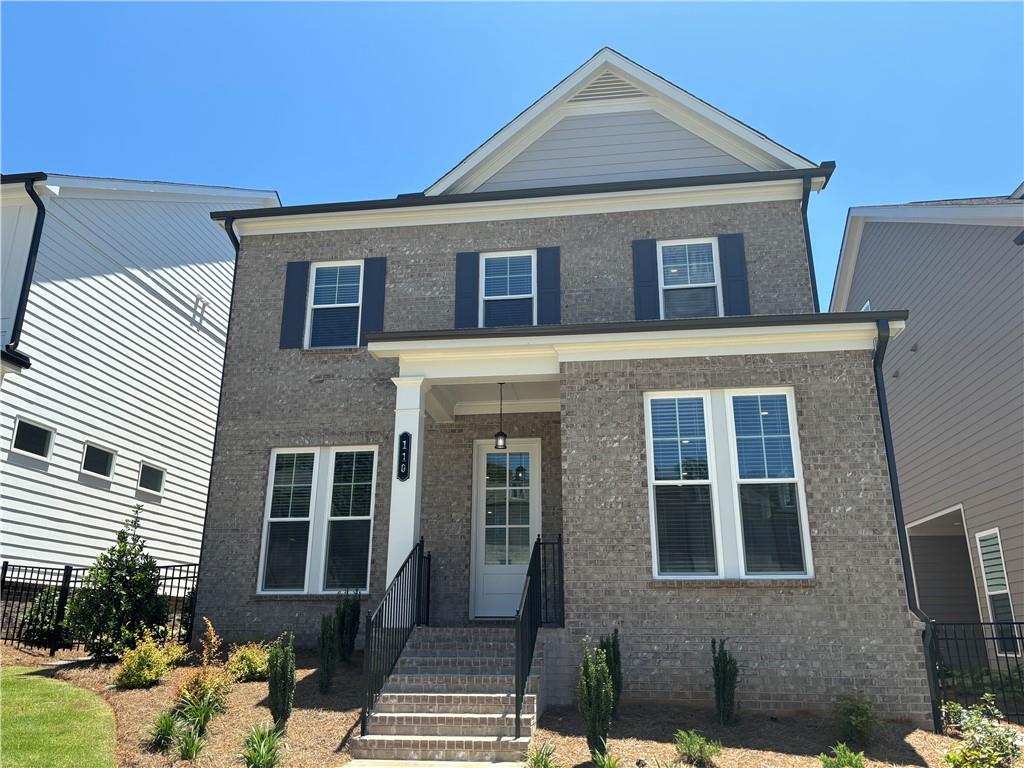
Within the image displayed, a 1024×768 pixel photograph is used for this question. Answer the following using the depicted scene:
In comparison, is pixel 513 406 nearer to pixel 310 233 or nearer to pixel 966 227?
pixel 310 233

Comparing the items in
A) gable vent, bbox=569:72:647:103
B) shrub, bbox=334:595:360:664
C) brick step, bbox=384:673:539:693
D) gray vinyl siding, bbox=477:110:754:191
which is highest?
gable vent, bbox=569:72:647:103

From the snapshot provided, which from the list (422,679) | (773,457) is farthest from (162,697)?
(773,457)

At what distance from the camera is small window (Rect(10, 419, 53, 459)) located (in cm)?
1256

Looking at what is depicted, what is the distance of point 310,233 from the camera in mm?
13102

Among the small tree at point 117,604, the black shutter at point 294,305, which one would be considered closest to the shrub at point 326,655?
the small tree at point 117,604

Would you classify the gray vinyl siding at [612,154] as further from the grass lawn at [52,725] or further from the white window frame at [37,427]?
the grass lawn at [52,725]

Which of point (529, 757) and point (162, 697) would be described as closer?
point (529, 757)

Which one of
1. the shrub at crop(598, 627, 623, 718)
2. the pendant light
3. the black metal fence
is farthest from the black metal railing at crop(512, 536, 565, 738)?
the black metal fence

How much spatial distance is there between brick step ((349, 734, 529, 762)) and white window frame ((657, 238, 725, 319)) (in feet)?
21.7

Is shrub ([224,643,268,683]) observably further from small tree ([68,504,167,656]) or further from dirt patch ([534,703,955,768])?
dirt patch ([534,703,955,768])

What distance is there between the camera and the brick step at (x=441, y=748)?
714cm

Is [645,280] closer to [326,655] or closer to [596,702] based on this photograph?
[596,702]

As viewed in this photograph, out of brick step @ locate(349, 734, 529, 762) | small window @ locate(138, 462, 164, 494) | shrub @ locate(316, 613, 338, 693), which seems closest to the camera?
brick step @ locate(349, 734, 529, 762)

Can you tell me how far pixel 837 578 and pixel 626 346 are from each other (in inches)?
136
